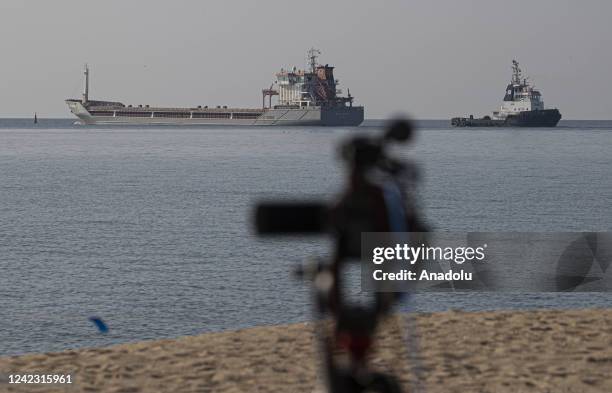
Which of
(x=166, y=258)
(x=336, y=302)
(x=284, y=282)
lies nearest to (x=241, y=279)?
(x=284, y=282)

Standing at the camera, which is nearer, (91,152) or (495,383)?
(495,383)

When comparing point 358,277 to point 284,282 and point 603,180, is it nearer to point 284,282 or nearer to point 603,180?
point 284,282

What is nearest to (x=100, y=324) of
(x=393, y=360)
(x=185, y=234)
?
(x=393, y=360)

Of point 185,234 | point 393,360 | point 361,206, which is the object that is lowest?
point 185,234

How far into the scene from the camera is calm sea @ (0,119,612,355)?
2566 centimetres

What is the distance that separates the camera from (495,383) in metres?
11.0

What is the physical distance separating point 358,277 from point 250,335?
17.6 metres

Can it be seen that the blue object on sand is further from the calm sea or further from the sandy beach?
the sandy beach

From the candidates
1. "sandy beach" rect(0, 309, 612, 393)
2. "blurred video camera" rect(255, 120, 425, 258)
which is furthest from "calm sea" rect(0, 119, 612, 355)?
"sandy beach" rect(0, 309, 612, 393)

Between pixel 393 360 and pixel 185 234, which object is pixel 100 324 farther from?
pixel 185 234

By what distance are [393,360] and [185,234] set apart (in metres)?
34.5

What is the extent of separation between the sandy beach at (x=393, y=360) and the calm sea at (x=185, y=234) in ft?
9.72

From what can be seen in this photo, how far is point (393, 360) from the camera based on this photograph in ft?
38.8

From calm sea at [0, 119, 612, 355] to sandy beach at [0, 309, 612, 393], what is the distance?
296 cm
